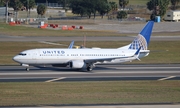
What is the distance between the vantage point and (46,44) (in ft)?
282

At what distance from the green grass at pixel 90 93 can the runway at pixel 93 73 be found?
3.04 metres

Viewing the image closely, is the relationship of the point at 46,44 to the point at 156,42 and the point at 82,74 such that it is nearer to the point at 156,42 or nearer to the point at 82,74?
the point at 156,42

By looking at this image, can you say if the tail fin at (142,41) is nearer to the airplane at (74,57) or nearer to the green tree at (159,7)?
the airplane at (74,57)

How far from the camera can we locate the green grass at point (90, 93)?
3862cm

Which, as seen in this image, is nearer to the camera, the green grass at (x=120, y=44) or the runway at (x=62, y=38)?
the green grass at (x=120, y=44)

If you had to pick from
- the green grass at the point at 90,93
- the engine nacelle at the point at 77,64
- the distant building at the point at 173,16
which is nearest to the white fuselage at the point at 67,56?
the engine nacelle at the point at 77,64

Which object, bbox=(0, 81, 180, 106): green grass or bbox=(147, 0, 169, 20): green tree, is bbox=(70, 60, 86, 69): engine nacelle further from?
bbox=(147, 0, 169, 20): green tree

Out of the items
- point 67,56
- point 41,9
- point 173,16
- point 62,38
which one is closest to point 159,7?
point 173,16

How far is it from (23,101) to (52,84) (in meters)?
9.17

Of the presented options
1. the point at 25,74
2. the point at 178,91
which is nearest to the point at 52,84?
the point at 25,74

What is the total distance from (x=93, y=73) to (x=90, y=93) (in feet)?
44.7

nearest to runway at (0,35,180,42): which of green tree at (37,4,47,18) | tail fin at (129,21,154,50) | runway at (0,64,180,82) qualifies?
Result: runway at (0,64,180,82)

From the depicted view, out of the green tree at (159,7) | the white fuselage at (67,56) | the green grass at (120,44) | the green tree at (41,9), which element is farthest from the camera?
the green tree at (41,9)

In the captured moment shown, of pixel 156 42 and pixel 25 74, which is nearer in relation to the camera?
pixel 25 74
